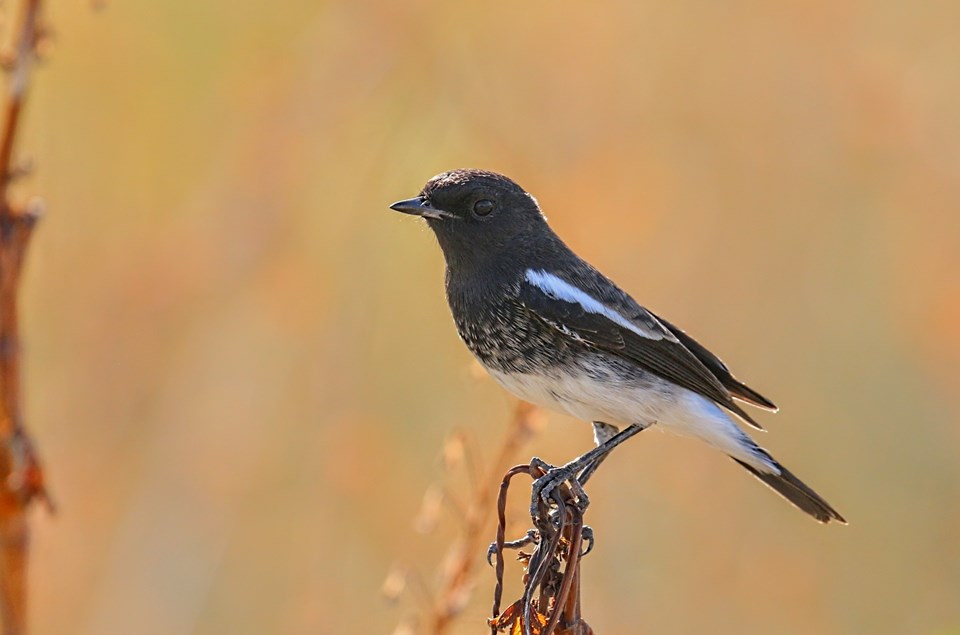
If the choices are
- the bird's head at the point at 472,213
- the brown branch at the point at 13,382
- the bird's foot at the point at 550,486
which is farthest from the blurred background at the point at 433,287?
the brown branch at the point at 13,382

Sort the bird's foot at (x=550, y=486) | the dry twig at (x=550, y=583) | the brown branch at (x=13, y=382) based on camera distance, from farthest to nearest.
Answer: the bird's foot at (x=550, y=486)
the brown branch at (x=13, y=382)
the dry twig at (x=550, y=583)

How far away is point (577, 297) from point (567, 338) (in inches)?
6.2

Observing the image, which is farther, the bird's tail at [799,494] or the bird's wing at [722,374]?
the bird's wing at [722,374]

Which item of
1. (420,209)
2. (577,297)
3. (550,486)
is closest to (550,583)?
(550,486)

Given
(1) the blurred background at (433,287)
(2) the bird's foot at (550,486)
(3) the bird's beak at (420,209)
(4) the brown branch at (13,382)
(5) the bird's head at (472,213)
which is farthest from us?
(1) the blurred background at (433,287)

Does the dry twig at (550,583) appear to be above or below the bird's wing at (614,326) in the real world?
below

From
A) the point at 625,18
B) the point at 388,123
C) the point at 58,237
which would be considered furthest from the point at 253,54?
the point at 625,18

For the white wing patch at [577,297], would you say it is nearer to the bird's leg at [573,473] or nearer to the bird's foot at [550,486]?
the bird's leg at [573,473]

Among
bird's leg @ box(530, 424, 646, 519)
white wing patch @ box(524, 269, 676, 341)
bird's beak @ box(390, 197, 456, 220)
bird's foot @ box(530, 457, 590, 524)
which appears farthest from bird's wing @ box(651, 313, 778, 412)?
bird's foot @ box(530, 457, 590, 524)

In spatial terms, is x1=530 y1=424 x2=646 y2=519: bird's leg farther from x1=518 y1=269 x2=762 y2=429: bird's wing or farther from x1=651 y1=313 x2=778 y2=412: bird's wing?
x1=651 y1=313 x2=778 y2=412: bird's wing

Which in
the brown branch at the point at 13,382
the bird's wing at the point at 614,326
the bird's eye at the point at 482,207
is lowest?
the brown branch at the point at 13,382

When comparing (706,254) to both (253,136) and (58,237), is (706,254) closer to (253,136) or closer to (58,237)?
(253,136)

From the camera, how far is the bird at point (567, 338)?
3.98 metres

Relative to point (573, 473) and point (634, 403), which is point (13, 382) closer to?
point (573, 473)
